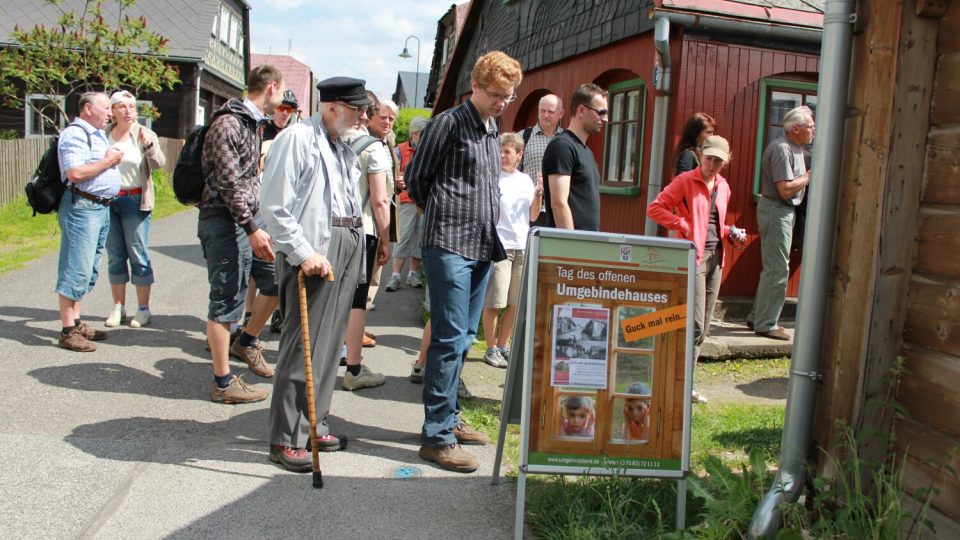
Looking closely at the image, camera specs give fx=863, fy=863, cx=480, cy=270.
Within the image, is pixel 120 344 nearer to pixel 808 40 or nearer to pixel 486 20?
pixel 808 40

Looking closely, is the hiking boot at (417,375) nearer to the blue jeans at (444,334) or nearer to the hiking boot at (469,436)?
the hiking boot at (469,436)

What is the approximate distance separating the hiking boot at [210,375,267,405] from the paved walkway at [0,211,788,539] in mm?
64

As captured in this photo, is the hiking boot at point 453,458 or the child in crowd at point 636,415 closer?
the child in crowd at point 636,415

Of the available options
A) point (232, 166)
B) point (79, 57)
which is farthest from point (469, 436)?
point (79, 57)

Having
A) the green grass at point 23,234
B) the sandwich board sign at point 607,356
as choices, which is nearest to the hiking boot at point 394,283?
the green grass at point 23,234

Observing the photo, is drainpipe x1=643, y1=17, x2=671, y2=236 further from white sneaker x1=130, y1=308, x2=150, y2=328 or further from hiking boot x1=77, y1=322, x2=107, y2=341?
hiking boot x1=77, y1=322, x2=107, y2=341

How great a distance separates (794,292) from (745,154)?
5.41 ft

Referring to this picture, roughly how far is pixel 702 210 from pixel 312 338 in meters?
2.72

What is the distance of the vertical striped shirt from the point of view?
440cm

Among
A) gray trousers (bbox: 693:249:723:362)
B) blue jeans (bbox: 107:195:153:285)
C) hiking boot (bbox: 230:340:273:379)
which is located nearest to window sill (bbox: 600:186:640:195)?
gray trousers (bbox: 693:249:723:362)

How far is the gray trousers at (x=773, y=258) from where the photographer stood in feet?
25.0

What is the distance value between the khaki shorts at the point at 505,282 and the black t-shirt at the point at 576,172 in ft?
→ 3.93

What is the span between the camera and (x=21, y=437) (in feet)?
14.9

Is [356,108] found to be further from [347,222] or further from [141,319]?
[141,319]
